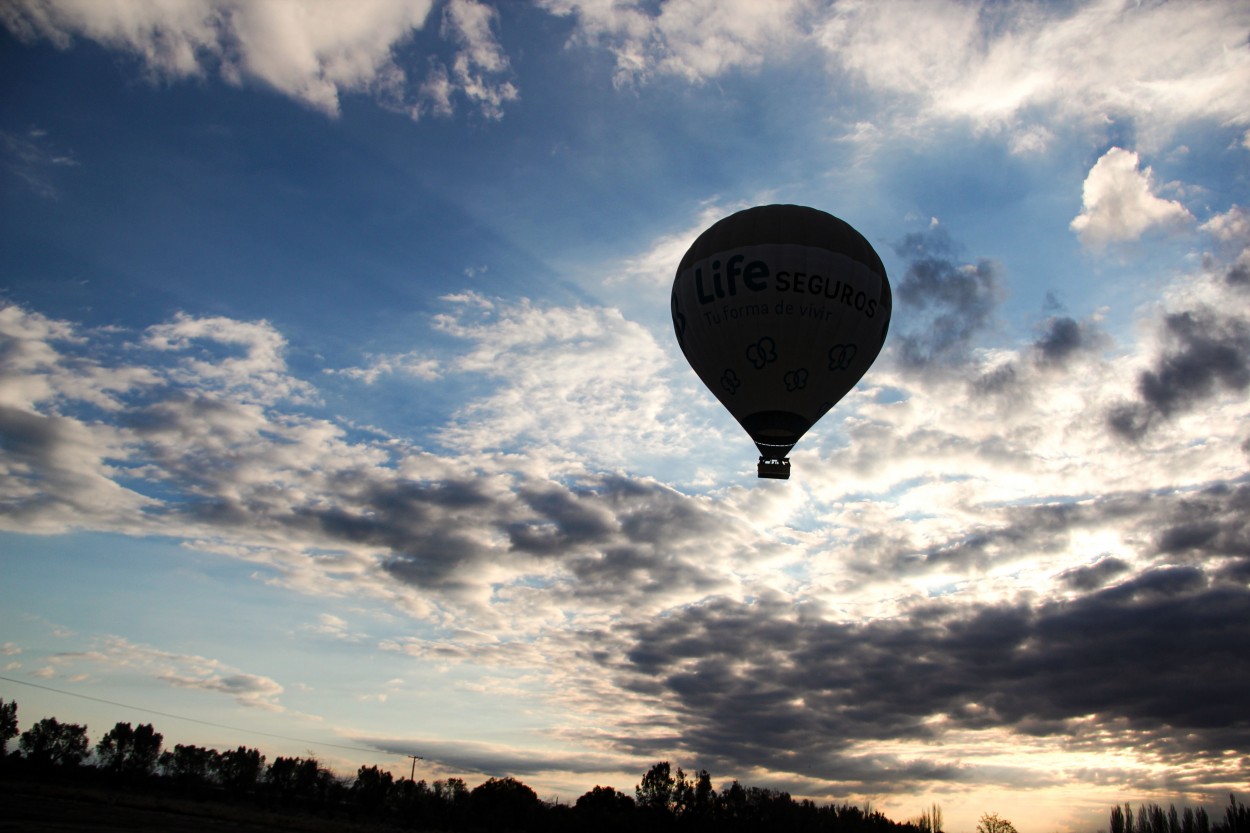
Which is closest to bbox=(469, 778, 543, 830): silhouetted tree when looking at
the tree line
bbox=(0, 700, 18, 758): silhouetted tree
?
the tree line

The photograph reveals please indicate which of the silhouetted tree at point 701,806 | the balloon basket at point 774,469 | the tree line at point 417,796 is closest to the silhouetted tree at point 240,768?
the tree line at point 417,796

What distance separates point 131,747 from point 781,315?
17569 cm

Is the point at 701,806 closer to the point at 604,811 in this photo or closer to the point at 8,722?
the point at 604,811

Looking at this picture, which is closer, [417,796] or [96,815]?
[96,815]

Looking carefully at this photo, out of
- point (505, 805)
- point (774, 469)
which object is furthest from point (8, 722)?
point (774, 469)

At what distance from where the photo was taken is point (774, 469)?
34531 millimetres

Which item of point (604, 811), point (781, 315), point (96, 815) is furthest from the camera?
point (604, 811)

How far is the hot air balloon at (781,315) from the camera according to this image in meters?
32.8

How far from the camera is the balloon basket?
3441 centimetres

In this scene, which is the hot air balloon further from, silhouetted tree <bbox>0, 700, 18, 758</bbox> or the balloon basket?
silhouetted tree <bbox>0, 700, 18, 758</bbox>

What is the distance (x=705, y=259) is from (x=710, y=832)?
133 metres

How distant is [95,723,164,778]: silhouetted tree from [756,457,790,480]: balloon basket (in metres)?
160

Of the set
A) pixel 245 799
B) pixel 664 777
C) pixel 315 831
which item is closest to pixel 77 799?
pixel 315 831

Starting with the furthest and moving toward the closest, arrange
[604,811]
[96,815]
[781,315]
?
[604,811] < [96,815] < [781,315]
